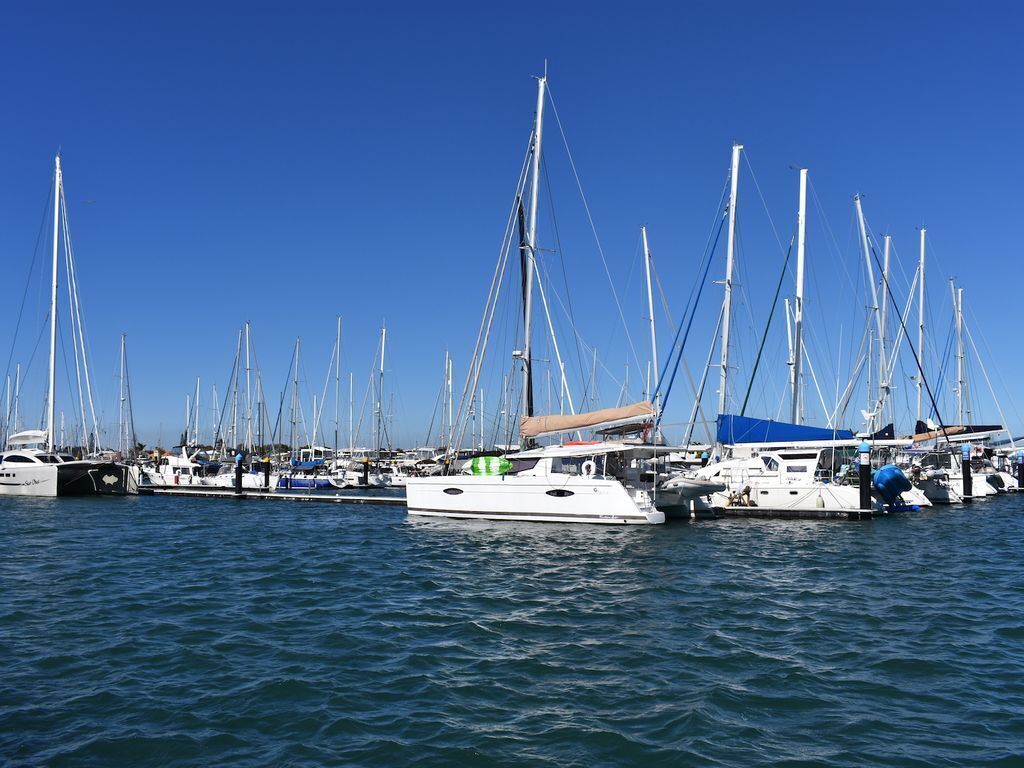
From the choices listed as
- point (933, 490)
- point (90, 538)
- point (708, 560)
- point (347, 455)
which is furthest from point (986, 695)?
point (347, 455)

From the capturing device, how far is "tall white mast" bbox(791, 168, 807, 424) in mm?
42500

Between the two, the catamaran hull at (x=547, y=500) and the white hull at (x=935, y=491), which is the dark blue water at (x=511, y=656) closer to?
the catamaran hull at (x=547, y=500)

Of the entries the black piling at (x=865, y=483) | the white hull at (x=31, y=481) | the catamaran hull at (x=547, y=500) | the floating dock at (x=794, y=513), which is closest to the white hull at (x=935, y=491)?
the floating dock at (x=794, y=513)

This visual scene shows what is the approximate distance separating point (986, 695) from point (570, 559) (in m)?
12.0

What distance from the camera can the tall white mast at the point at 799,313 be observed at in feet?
139

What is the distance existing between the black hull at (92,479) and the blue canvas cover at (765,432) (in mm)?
34811

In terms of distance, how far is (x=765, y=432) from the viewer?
37.8 m

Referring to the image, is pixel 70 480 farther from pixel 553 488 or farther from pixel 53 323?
pixel 553 488

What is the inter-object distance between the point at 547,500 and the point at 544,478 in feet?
2.69

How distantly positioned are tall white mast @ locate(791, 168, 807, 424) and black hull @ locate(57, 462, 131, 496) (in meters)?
39.1

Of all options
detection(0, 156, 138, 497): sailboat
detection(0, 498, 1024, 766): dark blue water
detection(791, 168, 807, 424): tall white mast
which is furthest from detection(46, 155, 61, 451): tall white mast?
detection(791, 168, 807, 424): tall white mast

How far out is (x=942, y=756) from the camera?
803 cm

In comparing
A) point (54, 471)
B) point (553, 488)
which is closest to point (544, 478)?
point (553, 488)

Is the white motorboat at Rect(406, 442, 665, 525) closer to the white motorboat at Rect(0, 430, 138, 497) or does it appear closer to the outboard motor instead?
the outboard motor
